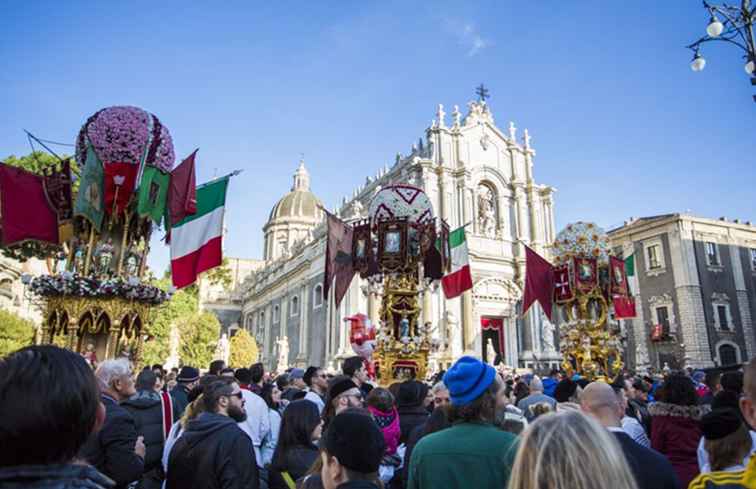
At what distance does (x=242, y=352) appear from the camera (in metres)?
38.6

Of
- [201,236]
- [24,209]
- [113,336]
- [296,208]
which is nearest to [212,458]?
[113,336]

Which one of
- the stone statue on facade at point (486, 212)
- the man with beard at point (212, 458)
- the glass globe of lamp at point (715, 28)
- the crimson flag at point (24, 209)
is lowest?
the man with beard at point (212, 458)

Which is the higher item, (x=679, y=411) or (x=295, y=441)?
(x=679, y=411)

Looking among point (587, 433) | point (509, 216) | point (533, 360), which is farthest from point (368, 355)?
point (509, 216)

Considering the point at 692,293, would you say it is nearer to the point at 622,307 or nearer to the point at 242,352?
the point at 622,307

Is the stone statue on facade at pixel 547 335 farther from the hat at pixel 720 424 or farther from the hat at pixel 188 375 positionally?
the hat at pixel 720 424

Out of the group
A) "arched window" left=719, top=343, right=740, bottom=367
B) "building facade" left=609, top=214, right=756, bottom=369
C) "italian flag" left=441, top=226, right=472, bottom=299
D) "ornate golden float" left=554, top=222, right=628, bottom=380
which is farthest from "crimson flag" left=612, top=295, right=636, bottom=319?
"arched window" left=719, top=343, right=740, bottom=367

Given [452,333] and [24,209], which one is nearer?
[24,209]

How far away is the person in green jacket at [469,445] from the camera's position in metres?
2.76

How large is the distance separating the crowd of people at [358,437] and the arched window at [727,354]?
3218 cm

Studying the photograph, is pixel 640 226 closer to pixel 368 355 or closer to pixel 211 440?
pixel 368 355

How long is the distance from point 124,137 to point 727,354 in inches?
1476

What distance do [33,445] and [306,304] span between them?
34.8 metres

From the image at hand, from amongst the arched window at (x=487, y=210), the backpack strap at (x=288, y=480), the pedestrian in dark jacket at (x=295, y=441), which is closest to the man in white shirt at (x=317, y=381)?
the pedestrian in dark jacket at (x=295, y=441)
